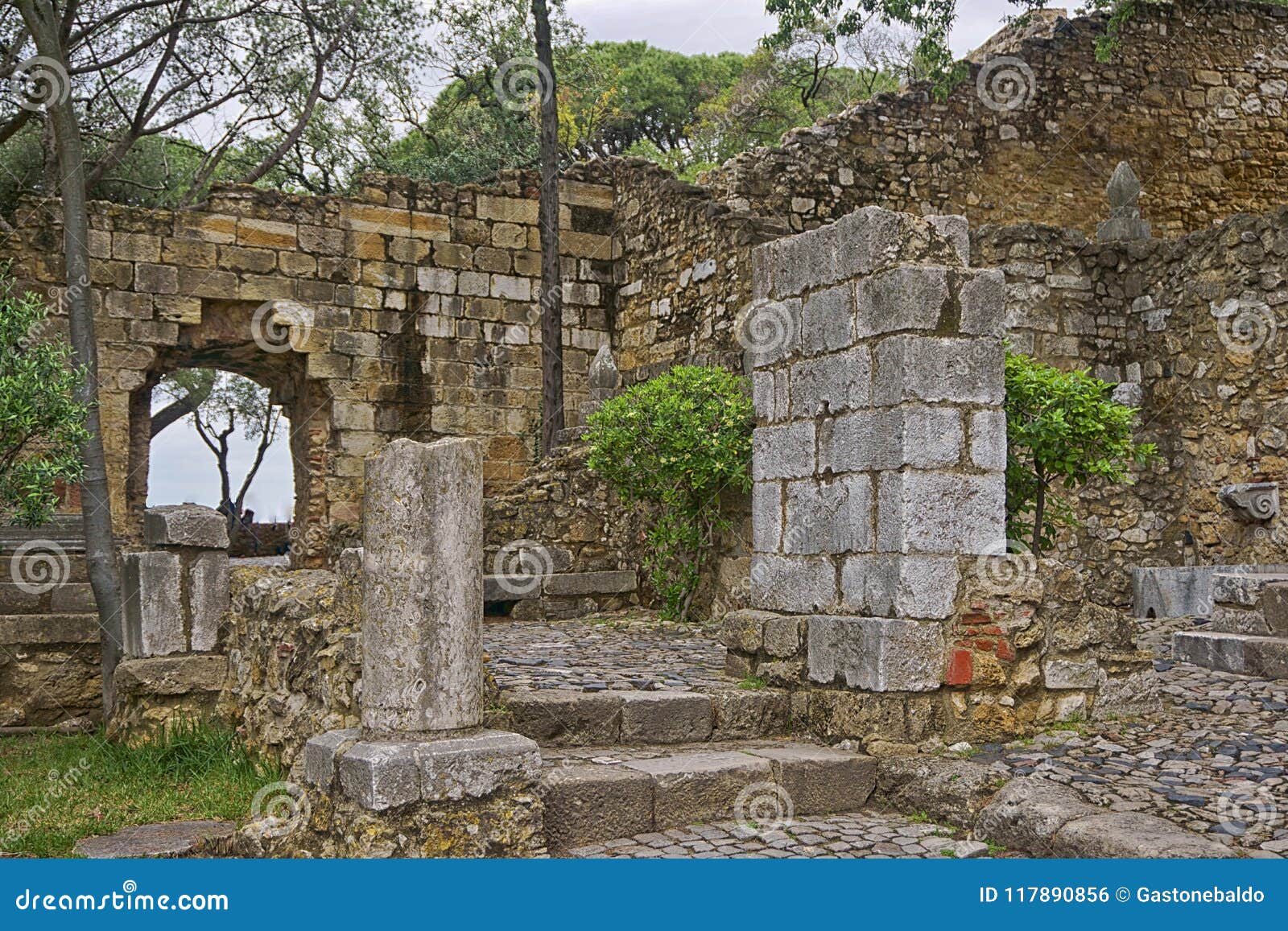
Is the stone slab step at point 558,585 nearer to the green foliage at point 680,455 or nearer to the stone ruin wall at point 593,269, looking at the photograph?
the stone ruin wall at point 593,269

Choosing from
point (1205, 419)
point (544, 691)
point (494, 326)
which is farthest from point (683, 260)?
point (544, 691)

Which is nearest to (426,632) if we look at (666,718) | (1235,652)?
(666,718)

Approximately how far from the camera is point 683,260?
43.2 feet

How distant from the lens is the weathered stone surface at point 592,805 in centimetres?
501

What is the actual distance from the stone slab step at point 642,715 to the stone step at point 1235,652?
3270 millimetres

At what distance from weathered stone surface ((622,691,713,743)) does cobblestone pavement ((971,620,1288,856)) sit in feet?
4.25

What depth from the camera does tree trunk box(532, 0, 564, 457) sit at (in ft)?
46.4

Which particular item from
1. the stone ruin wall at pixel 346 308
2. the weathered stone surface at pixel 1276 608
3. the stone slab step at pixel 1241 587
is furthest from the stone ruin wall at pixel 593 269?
the weathered stone surface at pixel 1276 608

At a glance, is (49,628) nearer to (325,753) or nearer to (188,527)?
(188,527)

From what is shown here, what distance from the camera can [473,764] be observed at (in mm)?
4695

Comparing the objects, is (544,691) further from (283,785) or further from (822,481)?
(822,481)

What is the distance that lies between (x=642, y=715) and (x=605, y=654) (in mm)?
2038

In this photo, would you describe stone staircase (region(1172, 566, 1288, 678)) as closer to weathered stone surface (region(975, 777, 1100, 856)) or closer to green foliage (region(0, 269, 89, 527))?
weathered stone surface (region(975, 777, 1100, 856))

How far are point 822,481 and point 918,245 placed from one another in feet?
4.04
